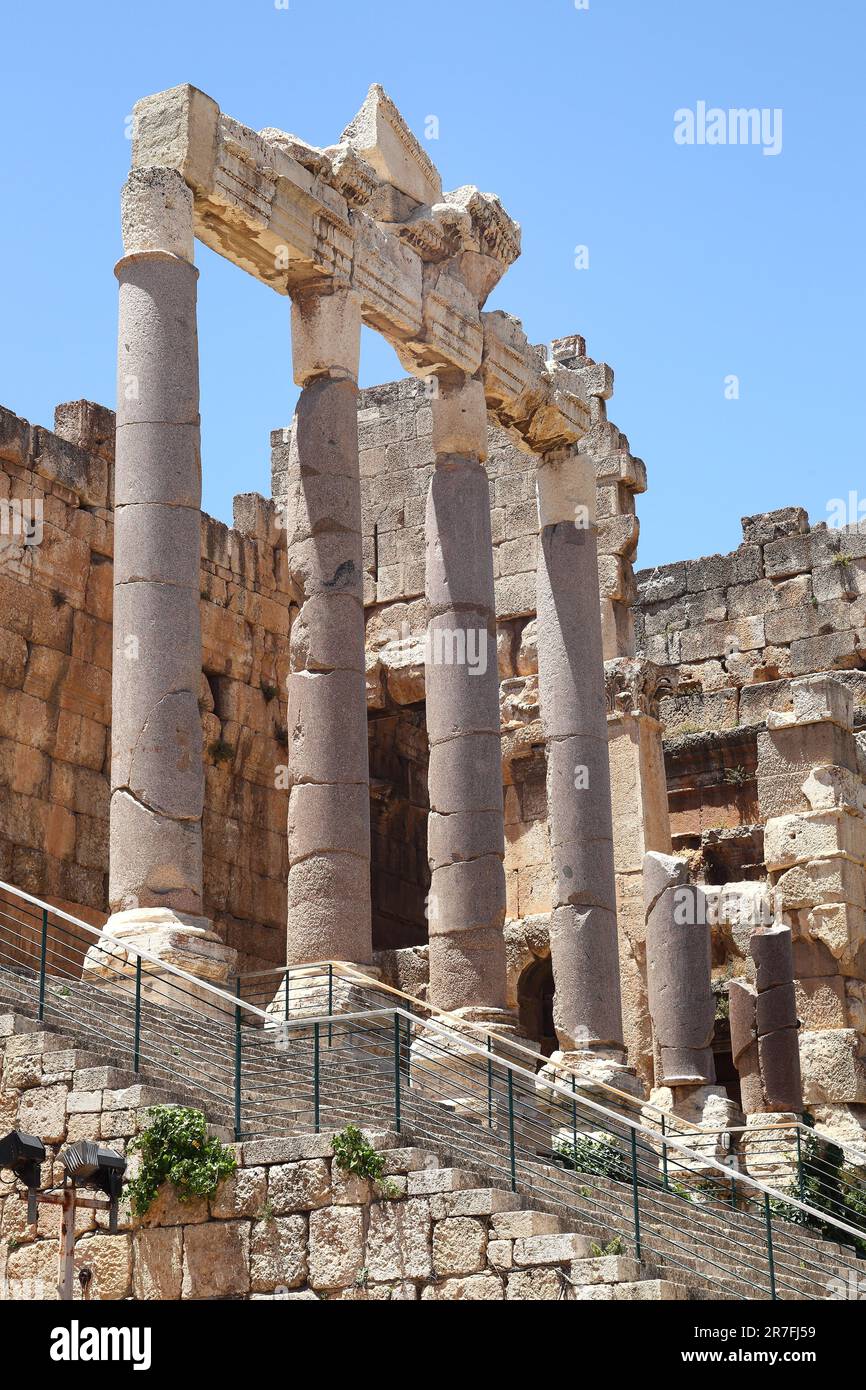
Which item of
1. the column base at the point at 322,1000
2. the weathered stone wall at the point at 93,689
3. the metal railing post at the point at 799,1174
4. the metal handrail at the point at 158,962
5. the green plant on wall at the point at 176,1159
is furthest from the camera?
the weathered stone wall at the point at 93,689

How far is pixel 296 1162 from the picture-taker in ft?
44.8

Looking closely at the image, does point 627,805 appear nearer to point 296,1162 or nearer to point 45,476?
point 45,476

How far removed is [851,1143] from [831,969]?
2.22 meters

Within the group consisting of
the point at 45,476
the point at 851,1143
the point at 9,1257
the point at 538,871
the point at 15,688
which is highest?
the point at 45,476

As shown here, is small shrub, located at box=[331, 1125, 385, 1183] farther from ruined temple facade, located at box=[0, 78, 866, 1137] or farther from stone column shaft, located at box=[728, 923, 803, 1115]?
stone column shaft, located at box=[728, 923, 803, 1115]

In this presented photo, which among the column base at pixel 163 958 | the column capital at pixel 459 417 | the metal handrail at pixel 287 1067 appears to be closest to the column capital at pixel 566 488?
the column capital at pixel 459 417

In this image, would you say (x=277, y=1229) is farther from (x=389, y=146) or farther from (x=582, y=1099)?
(x=389, y=146)

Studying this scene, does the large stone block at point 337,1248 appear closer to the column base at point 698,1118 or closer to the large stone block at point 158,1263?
the large stone block at point 158,1263

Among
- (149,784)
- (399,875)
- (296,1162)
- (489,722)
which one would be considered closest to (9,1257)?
(296,1162)

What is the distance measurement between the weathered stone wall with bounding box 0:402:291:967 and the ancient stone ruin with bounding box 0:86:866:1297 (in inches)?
2.1

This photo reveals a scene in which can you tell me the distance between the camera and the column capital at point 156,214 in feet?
60.6

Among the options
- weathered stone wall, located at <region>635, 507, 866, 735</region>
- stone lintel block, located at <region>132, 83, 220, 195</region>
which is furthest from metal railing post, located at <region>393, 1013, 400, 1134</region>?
weathered stone wall, located at <region>635, 507, 866, 735</region>

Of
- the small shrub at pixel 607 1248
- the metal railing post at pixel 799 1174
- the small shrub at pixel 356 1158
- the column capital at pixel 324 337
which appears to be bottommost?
the small shrub at pixel 607 1248

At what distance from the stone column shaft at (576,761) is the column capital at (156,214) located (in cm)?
684
